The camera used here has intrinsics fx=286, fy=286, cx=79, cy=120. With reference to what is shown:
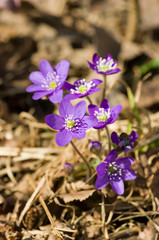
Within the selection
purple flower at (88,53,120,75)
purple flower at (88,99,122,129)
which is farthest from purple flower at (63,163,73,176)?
purple flower at (88,53,120,75)

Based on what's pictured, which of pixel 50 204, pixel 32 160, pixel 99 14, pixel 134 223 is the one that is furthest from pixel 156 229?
pixel 99 14

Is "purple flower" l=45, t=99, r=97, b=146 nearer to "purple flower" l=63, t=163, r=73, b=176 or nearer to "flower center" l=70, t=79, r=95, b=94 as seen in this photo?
"flower center" l=70, t=79, r=95, b=94

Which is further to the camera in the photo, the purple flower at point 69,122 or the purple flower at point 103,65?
the purple flower at point 103,65

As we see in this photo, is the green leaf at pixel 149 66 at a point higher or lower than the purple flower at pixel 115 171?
higher

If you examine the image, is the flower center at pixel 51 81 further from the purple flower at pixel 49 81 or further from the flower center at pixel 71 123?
the flower center at pixel 71 123

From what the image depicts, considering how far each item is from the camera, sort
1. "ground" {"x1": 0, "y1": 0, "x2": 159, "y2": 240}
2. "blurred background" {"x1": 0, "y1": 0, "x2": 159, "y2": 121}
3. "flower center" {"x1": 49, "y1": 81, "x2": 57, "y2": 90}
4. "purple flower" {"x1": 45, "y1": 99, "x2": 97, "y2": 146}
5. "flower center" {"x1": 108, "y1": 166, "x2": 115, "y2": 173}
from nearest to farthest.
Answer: "purple flower" {"x1": 45, "y1": 99, "x2": 97, "y2": 146} → "flower center" {"x1": 108, "y1": 166, "x2": 115, "y2": 173} → "flower center" {"x1": 49, "y1": 81, "x2": 57, "y2": 90} → "ground" {"x1": 0, "y1": 0, "x2": 159, "y2": 240} → "blurred background" {"x1": 0, "y1": 0, "x2": 159, "y2": 121}

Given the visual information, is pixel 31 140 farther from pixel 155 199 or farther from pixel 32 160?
pixel 155 199

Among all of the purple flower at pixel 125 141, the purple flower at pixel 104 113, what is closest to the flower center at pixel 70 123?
the purple flower at pixel 104 113
